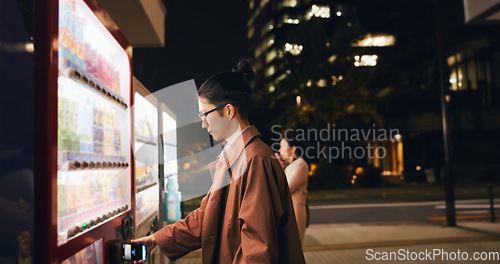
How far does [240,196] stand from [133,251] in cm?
70

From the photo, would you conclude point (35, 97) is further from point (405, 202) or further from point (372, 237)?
point (405, 202)

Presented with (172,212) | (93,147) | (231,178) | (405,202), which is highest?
(93,147)

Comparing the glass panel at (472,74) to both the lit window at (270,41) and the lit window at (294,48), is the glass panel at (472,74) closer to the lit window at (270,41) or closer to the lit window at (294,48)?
the lit window at (294,48)

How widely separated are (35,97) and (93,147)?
675 mm

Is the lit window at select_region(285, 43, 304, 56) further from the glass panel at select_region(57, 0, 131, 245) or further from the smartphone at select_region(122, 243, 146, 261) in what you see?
the smartphone at select_region(122, 243, 146, 261)

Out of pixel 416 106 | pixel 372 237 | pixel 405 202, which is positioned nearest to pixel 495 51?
pixel 416 106

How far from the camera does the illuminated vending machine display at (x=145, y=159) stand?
314 centimetres

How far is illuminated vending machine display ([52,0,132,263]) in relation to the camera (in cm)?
174

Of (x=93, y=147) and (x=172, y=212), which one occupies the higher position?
(x=93, y=147)

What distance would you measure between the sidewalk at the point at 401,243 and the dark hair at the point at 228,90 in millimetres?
4301

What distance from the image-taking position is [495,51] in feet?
102

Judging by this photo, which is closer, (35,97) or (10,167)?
(10,167)

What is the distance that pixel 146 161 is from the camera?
362 cm

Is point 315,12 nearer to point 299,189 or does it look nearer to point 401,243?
point 401,243
